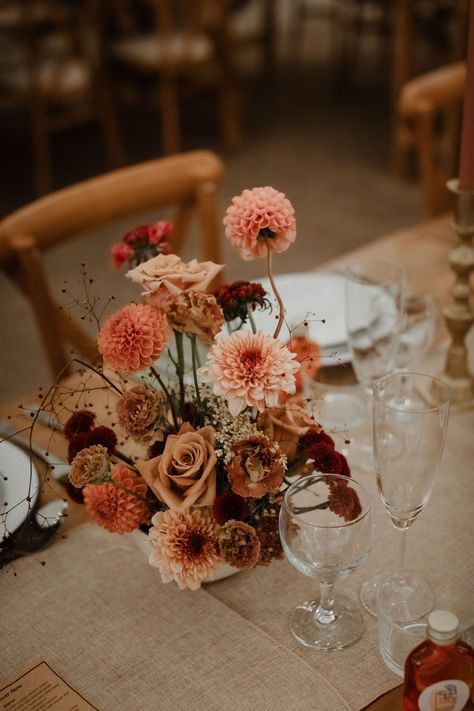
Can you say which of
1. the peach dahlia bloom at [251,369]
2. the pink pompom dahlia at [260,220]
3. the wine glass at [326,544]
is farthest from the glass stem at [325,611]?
the pink pompom dahlia at [260,220]

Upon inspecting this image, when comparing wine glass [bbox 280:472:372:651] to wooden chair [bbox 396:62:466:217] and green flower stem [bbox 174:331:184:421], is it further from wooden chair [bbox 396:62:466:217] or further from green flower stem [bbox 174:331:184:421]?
wooden chair [bbox 396:62:466:217]

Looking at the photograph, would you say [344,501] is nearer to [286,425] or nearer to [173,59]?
[286,425]

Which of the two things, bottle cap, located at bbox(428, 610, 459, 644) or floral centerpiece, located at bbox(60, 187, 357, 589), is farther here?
floral centerpiece, located at bbox(60, 187, 357, 589)

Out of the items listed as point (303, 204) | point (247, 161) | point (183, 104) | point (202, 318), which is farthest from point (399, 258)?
point (183, 104)

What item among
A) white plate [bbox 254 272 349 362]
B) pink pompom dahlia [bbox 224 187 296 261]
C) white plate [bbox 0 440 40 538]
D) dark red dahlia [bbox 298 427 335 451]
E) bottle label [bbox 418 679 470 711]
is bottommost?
white plate [bbox 0 440 40 538]

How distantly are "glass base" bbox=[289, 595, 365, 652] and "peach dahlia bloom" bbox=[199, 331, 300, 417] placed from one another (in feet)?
0.85

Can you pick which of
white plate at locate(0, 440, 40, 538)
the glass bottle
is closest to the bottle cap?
the glass bottle

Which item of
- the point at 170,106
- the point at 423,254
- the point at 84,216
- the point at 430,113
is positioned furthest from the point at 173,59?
the point at 423,254

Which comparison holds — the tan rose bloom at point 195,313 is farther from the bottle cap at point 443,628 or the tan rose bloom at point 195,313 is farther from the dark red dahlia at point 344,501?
the bottle cap at point 443,628

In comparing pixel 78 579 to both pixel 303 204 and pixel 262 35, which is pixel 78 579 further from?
pixel 262 35

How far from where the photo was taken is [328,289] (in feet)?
4.32

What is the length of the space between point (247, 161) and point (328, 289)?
2.95 meters

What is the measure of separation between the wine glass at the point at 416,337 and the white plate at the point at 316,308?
78 millimetres

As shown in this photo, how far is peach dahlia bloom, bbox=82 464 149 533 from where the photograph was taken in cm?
73
